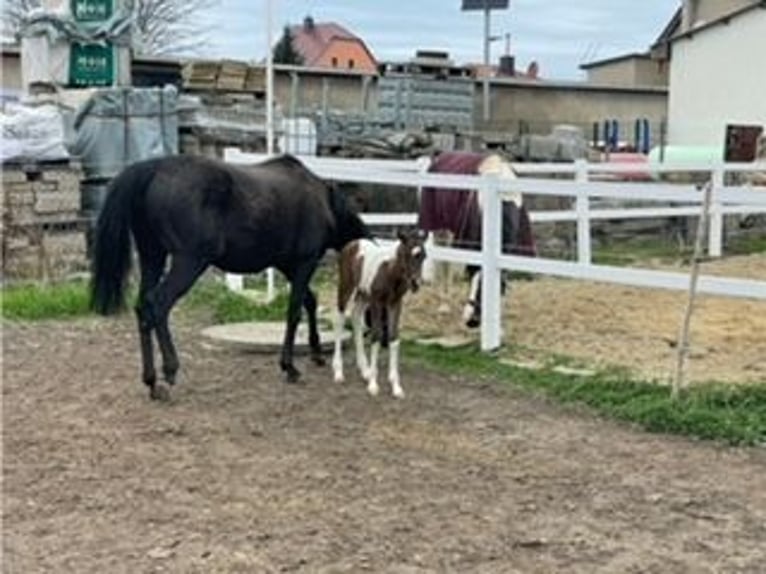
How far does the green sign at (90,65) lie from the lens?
48.1 feet

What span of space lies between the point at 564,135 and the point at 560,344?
1135cm

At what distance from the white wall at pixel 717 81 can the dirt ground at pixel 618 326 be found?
12464mm

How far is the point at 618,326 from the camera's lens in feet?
28.8

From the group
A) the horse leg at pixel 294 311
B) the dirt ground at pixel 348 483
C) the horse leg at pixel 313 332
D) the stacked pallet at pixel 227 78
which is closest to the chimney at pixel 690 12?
the stacked pallet at pixel 227 78

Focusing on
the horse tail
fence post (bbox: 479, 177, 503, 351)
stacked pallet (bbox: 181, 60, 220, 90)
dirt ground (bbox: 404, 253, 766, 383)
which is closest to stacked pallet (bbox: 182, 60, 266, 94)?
stacked pallet (bbox: 181, 60, 220, 90)

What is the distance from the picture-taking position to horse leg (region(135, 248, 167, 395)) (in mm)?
6402

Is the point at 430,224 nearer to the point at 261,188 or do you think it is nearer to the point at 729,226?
the point at 261,188

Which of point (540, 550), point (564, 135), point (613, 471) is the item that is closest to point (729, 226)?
point (564, 135)

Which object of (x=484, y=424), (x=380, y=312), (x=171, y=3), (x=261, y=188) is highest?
(x=171, y=3)

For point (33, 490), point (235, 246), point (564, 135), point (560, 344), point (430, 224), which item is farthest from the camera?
point (564, 135)

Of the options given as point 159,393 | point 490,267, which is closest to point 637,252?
point 490,267

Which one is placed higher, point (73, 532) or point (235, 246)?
point (235, 246)

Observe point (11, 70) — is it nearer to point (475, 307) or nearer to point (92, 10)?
point (92, 10)

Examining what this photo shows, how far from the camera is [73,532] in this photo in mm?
4246
